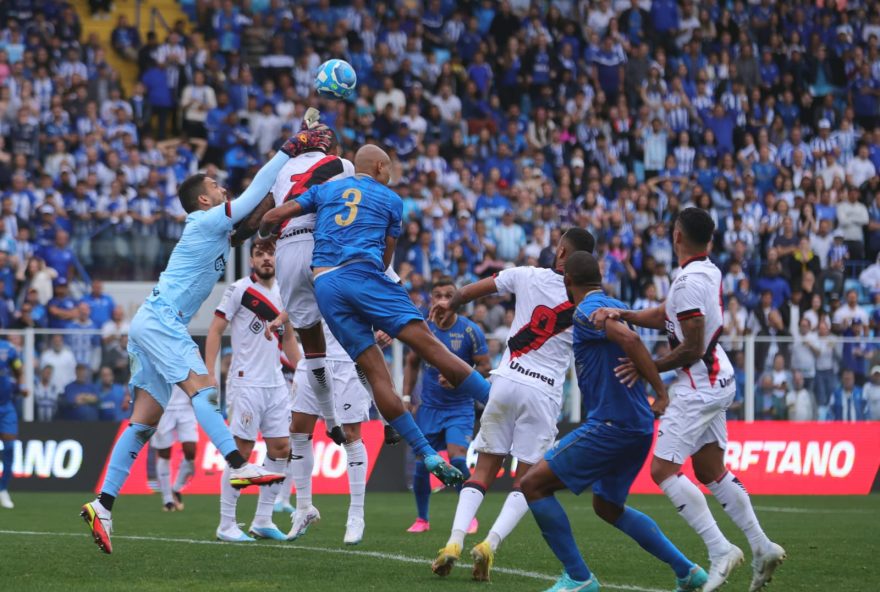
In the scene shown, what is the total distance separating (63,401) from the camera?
20.8 meters

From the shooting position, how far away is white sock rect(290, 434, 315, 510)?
503 inches

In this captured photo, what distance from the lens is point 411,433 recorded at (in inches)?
417

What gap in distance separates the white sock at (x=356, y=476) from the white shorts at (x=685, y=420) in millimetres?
3452

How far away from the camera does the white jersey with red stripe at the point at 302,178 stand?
11477 mm

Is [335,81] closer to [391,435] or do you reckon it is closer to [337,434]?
[391,435]

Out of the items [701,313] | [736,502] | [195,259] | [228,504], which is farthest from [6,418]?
[701,313]

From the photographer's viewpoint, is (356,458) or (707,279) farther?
(356,458)

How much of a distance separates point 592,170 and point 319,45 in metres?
6.35

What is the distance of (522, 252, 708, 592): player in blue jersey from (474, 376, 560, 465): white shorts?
1.60 metres

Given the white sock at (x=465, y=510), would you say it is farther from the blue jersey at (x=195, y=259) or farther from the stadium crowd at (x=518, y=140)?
the stadium crowd at (x=518, y=140)

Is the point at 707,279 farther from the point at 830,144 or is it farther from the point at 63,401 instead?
the point at 830,144

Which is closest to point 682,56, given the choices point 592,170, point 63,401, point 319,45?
point 592,170

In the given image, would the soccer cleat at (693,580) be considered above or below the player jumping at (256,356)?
below

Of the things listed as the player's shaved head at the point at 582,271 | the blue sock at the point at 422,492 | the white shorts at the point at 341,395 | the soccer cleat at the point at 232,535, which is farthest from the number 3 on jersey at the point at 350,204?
the blue sock at the point at 422,492
